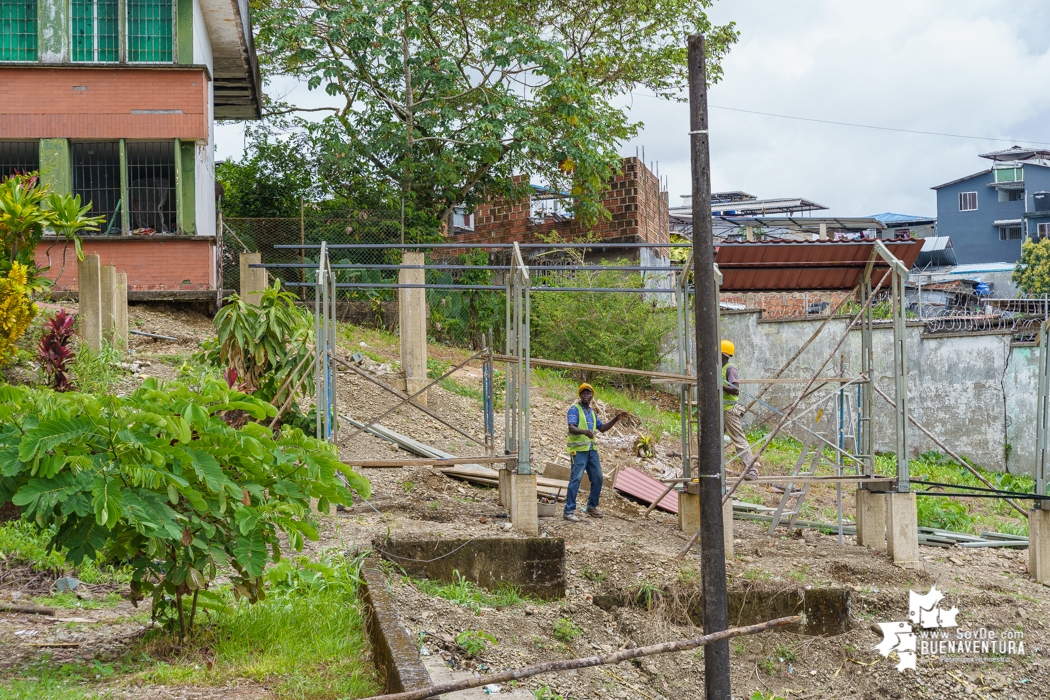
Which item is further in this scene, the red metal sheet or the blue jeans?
the red metal sheet

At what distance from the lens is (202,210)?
15977mm

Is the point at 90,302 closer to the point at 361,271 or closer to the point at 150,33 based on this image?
the point at 150,33

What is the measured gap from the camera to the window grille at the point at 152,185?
15453mm

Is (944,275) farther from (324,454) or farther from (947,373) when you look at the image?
(324,454)

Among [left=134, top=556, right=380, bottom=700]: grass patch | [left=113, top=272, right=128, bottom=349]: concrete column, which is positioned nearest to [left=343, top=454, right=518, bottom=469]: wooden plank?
[left=134, top=556, right=380, bottom=700]: grass patch

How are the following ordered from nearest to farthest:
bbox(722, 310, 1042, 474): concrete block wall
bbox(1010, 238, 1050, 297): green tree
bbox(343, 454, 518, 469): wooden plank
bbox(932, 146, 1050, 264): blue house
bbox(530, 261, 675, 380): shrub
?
bbox(343, 454, 518, 469): wooden plank → bbox(722, 310, 1042, 474): concrete block wall → bbox(530, 261, 675, 380): shrub → bbox(1010, 238, 1050, 297): green tree → bbox(932, 146, 1050, 264): blue house

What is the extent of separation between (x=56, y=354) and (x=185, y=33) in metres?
6.80

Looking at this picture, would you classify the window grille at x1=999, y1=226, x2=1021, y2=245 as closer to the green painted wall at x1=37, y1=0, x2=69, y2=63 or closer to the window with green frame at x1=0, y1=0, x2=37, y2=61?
the green painted wall at x1=37, y1=0, x2=69, y2=63

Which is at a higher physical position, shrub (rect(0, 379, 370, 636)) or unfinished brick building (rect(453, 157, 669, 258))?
unfinished brick building (rect(453, 157, 669, 258))

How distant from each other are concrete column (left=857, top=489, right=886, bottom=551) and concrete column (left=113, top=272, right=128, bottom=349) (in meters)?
9.34

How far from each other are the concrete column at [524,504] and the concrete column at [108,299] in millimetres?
6166

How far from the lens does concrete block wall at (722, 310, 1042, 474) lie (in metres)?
16.2

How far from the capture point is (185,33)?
15242mm

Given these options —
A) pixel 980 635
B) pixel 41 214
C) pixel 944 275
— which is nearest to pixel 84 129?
pixel 41 214
